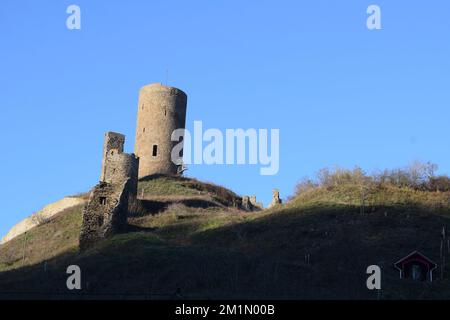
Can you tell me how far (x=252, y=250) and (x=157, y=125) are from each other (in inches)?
1095

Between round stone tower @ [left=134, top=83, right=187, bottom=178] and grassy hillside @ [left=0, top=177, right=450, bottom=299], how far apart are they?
9033 mm

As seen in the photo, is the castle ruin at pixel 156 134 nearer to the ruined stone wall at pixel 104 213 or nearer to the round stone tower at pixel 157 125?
the round stone tower at pixel 157 125

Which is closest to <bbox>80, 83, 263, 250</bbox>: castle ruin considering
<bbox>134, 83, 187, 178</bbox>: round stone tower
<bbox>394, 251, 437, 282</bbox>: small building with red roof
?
<bbox>134, 83, 187, 178</bbox>: round stone tower

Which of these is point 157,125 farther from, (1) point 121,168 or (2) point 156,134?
(1) point 121,168

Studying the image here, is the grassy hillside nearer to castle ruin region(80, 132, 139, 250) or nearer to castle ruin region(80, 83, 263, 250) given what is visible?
castle ruin region(80, 132, 139, 250)

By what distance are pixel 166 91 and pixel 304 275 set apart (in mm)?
36702

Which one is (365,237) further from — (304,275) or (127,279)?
(127,279)

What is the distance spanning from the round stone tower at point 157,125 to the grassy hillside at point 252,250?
9.03 meters

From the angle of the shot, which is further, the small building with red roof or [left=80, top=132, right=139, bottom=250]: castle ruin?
[left=80, top=132, right=139, bottom=250]: castle ruin

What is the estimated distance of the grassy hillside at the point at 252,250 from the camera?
28.0 m

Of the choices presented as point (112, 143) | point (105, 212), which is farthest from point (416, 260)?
point (112, 143)

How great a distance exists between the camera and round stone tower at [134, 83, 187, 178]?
207 feet

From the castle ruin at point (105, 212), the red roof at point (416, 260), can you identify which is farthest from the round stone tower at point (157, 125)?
the red roof at point (416, 260)

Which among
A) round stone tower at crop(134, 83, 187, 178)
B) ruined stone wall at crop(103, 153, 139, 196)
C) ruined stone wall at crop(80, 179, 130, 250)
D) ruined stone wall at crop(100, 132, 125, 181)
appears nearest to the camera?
A: ruined stone wall at crop(80, 179, 130, 250)
